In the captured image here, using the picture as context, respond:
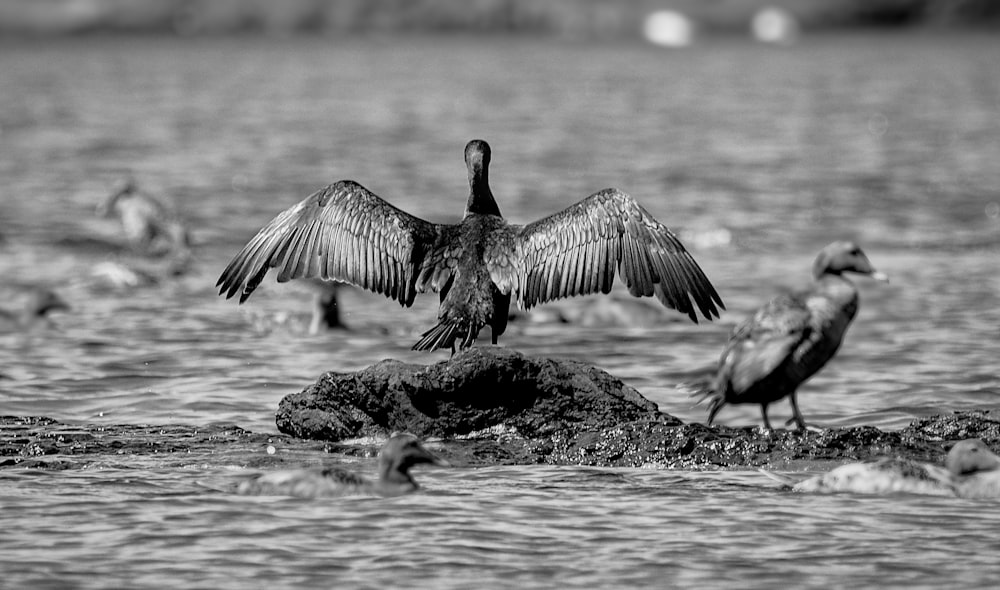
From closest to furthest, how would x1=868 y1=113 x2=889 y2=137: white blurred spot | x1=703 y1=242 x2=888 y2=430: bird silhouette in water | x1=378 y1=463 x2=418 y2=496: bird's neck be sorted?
x1=378 y1=463 x2=418 y2=496: bird's neck
x1=703 y1=242 x2=888 y2=430: bird silhouette in water
x1=868 y1=113 x2=889 y2=137: white blurred spot

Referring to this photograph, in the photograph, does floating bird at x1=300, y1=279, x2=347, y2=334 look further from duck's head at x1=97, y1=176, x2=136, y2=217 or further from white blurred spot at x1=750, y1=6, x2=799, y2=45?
white blurred spot at x1=750, y1=6, x2=799, y2=45

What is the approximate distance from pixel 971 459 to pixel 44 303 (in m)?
8.72

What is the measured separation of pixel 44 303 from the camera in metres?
14.1

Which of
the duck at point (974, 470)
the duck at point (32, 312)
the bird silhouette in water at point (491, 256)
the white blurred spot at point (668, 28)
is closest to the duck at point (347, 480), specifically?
the bird silhouette in water at point (491, 256)

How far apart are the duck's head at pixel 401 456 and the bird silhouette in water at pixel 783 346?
1861mm

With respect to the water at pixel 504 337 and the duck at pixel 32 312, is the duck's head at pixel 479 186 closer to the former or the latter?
the water at pixel 504 337

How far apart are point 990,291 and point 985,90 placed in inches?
1469

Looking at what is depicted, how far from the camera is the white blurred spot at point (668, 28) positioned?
320ft

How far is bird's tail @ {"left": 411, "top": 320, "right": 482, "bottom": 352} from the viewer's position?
8.90m

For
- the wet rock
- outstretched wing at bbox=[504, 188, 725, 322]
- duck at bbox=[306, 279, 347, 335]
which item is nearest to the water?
duck at bbox=[306, 279, 347, 335]

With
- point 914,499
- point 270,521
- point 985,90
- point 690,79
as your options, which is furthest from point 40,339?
point 690,79

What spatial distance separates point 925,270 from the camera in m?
17.1

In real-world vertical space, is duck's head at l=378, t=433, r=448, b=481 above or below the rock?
below

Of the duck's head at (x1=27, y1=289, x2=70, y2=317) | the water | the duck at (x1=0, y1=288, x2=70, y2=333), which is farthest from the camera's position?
the duck's head at (x1=27, y1=289, x2=70, y2=317)
